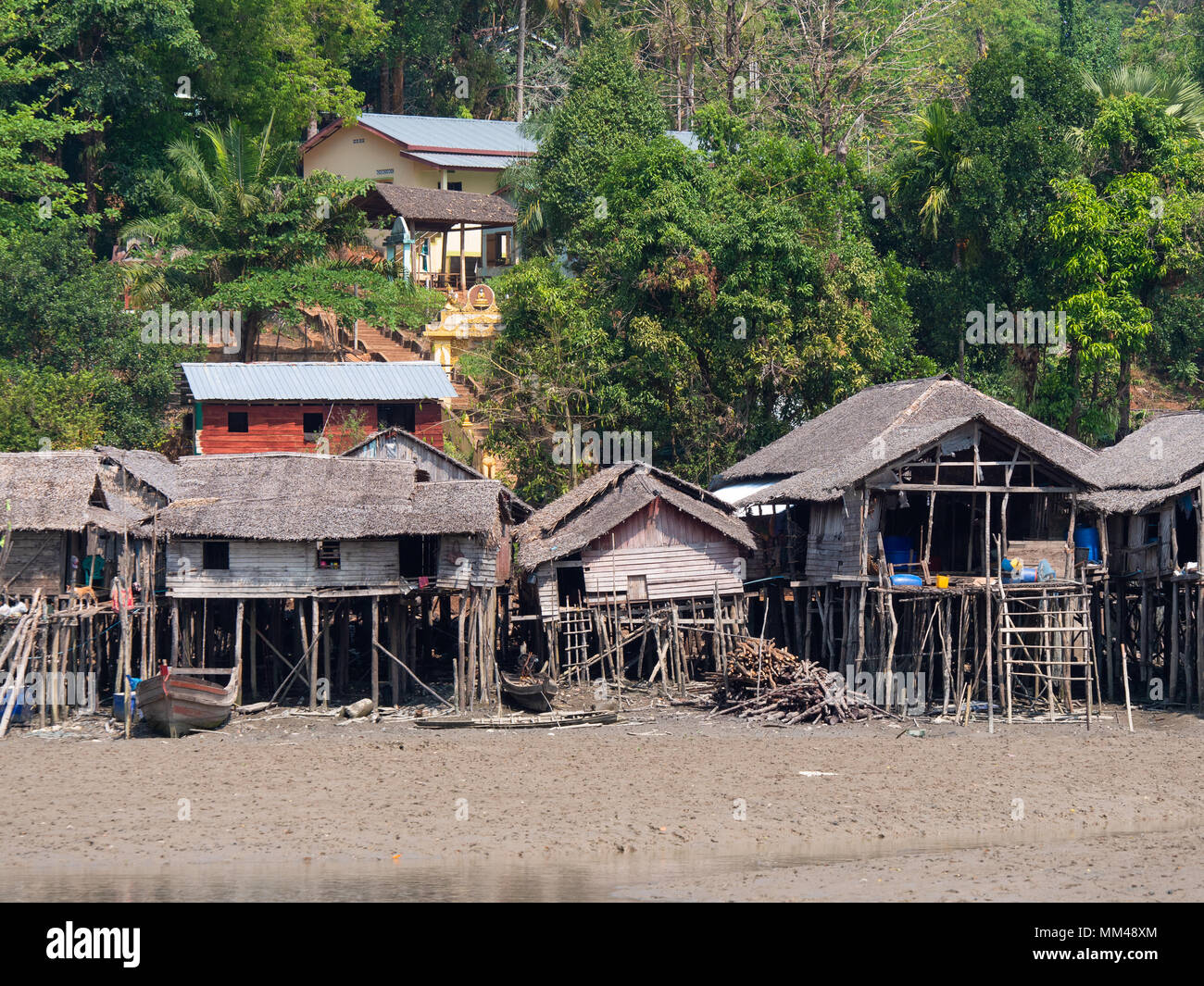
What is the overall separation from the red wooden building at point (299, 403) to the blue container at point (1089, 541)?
18.3 metres

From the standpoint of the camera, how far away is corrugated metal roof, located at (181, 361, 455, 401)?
Result: 43219mm

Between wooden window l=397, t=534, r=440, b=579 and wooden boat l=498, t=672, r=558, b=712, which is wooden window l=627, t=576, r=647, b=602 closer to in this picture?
wooden boat l=498, t=672, r=558, b=712

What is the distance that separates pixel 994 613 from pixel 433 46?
131ft

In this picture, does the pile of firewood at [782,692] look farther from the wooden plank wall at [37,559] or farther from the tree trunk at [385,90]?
the tree trunk at [385,90]

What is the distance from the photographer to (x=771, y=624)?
38.3 meters

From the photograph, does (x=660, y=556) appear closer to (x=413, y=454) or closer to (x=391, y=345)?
(x=413, y=454)

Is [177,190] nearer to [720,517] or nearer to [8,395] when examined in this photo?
[8,395]

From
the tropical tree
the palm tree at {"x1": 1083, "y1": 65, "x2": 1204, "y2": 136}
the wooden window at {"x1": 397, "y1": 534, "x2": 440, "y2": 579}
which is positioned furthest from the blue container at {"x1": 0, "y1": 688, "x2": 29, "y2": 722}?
the palm tree at {"x1": 1083, "y1": 65, "x2": 1204, "y2": 136}

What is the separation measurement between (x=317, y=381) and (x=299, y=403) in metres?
0.84

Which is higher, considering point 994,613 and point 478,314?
point 478,314

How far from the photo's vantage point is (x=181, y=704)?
30.1 m

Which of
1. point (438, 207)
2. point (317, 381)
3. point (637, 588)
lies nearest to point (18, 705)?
point (637, 588)

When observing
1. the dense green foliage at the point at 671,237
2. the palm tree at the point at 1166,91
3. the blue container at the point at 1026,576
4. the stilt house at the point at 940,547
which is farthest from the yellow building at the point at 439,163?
the blue container at the point at 1026,576
